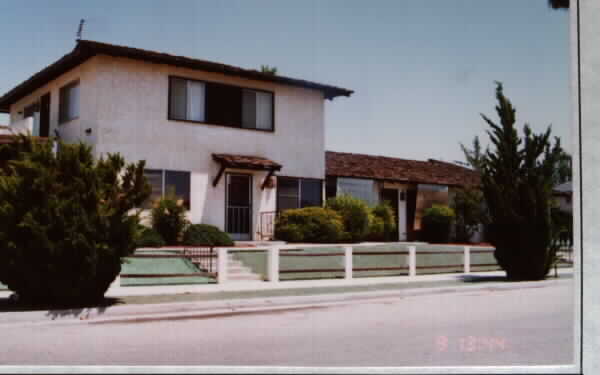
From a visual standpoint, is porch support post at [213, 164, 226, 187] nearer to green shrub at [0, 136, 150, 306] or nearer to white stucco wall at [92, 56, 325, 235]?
white stucco wall at [92, 56, 325, 235]

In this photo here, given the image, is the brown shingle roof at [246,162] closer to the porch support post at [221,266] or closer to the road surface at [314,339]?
the porch support post at [221,266]

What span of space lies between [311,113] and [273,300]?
24.1 feet

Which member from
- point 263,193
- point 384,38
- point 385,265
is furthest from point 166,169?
point 384,38

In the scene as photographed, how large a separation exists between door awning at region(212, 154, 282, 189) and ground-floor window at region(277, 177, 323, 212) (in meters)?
0.53

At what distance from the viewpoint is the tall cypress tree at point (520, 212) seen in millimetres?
11445

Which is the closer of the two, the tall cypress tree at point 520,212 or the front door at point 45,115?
the tall cypress tree at point 520,212

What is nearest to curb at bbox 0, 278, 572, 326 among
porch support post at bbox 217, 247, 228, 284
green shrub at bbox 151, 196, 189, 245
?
porch support post at bbox 217, 247, 228, 284

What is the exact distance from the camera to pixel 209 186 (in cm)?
1488

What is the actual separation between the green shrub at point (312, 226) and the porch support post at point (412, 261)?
199 cm

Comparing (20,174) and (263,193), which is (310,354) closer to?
(20,174)

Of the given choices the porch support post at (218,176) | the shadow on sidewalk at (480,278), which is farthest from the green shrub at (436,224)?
the porch support post at (218,176)

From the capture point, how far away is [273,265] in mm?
11867
